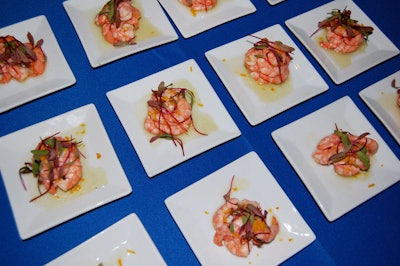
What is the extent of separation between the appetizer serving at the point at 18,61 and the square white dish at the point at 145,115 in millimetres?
493

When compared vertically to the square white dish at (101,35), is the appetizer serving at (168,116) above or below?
below

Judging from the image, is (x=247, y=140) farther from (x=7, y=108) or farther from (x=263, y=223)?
(x=7, y=108)

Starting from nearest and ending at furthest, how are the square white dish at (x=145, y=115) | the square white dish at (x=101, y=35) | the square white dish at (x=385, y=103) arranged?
1. the square white dish at (x=145, y=115)
2. the square white dish at (x=101, y=35)
3. the square white dish at (x=385, y=103)

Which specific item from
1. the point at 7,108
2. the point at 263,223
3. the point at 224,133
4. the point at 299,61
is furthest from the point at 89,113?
the point at 299,61

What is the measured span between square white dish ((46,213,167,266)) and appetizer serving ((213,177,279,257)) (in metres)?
0.36

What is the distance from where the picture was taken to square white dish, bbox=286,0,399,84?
2.77m

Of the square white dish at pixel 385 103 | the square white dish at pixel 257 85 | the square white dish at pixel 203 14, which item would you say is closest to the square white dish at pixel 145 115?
the square white dish at pixel 257 85

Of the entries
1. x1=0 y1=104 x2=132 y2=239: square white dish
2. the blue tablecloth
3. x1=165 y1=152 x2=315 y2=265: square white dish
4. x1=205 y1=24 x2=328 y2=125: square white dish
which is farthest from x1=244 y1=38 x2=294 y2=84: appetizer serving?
x1=0 y1=104 x2=132 y2=239: square white dish

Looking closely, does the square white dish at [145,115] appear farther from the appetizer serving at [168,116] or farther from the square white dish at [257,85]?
the square white dish at [257,85]

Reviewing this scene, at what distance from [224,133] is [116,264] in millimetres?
953

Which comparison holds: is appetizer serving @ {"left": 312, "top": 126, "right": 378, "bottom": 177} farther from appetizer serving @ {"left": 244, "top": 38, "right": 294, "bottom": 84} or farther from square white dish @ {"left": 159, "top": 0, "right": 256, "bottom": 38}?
square white dish @ {"left": 159, "top": 0, "right": 256, "bottom": 38}

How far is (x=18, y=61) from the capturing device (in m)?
2.30

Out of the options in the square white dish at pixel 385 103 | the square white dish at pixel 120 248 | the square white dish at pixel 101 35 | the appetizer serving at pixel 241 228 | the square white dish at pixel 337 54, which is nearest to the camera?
the square white dish at pixel 120 248

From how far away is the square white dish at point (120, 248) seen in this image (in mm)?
1906
